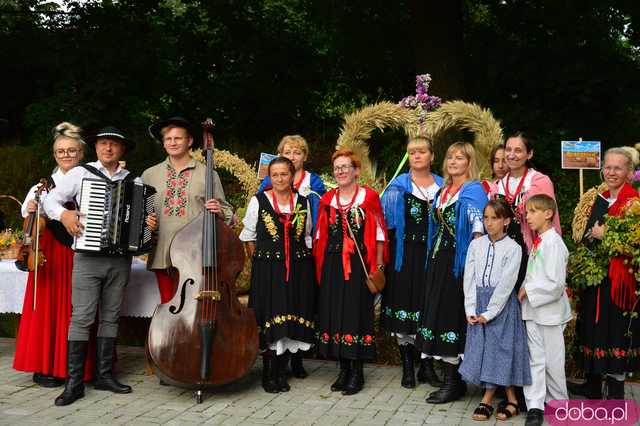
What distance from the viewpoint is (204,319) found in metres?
5.16

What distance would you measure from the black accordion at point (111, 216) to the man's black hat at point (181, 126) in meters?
0.57

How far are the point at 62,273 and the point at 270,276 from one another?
1635mm

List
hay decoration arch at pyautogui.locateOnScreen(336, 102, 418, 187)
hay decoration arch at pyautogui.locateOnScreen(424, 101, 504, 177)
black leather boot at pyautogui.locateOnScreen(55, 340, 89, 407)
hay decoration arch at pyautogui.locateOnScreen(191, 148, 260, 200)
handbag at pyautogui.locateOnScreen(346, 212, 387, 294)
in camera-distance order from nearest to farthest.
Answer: black leather boot at pyautogui.locateOnScreen(55, 340, 89, 407) < handbag at pyautogui.locateOnScreen(346, 212, 387, 294) < hay decoration arch at pyautogui.locateOnScreen(424, 101, 504, 177) < hay decoration arch at pyautogui.locateOnScreen(336, 102, 418, 187) < hay decoration arch at pyautogui.locateOnScreen(191, 148, 260, 200)

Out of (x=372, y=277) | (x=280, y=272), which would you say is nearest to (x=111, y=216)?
(x=280, y=272)

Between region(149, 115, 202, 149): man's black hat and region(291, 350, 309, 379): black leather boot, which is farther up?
region(149, 115, 202, 149): man's black hat

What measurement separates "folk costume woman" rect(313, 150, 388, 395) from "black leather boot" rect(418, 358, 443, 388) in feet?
1.75

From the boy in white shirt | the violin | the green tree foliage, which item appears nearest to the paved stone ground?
the boy in white shirt

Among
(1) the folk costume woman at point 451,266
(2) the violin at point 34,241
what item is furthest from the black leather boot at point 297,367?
(2) the violin at point 34,241

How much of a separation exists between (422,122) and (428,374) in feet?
8.49

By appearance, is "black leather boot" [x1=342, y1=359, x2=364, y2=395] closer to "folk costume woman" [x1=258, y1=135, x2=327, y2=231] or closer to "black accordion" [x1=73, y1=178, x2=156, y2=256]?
"folk costume woman" [x1=258, y1=135, x2=327, y2=231]

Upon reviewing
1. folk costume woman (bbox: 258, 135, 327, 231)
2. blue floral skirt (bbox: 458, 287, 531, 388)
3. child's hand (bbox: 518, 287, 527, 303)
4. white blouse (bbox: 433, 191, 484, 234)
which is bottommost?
blue floral skirt (bbox: 458, 287, 531, 388)

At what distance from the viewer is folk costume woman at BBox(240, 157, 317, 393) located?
5590mm

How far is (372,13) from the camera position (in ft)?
42.6

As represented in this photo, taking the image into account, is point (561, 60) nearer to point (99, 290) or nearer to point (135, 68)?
point (135, 68)
